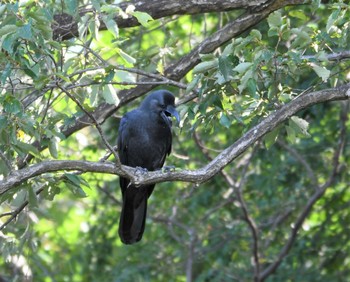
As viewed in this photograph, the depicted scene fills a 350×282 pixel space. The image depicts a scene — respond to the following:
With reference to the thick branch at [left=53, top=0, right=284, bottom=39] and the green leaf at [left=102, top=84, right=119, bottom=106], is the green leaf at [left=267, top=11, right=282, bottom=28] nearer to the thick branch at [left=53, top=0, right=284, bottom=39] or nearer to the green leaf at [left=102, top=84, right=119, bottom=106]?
the green leaf at [left=102, top=84, right=119, bottom=106]

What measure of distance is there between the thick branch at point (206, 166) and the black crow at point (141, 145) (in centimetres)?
153

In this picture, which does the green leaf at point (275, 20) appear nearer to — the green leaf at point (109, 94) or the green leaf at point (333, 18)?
the green leaf at point (333, 18)

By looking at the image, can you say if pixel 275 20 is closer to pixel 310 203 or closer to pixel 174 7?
pixel 174 7

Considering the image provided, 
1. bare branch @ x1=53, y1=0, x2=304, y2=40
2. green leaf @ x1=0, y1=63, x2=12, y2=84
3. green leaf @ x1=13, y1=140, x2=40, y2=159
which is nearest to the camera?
green leaf @ x1=0, y1=63, x2=12, y2=84

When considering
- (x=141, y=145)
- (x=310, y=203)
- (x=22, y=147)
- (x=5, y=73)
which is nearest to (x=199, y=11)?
(x=141, y=145)

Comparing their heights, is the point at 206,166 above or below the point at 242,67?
below

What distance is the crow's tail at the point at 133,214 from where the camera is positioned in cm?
712

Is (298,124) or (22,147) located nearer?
(22,147)

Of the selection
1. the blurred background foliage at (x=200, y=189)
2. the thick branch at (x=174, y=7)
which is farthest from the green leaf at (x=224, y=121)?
the thick branch at (x=174, y=7)

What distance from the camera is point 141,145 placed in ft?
22.9

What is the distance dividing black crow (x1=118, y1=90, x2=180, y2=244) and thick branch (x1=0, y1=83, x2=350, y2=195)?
1.53 m

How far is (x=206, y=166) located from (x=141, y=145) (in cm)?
191

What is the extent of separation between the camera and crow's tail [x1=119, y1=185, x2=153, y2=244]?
23.4ft

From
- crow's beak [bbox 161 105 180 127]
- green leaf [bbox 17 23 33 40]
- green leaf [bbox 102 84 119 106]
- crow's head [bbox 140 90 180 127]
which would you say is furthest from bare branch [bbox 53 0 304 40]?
green leaf [bbox 17 23 33 40]
